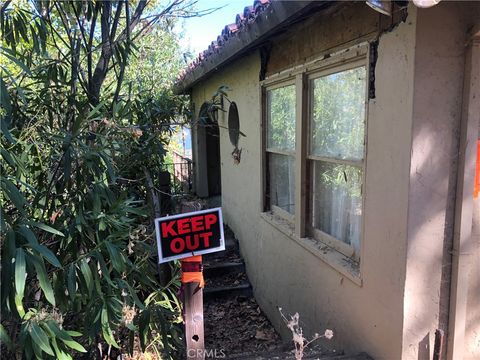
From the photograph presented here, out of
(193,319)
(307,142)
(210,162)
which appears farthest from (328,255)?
(210,162)

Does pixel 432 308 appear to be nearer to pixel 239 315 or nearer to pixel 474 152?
pixel 474 152

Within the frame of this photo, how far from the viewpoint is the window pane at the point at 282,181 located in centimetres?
402

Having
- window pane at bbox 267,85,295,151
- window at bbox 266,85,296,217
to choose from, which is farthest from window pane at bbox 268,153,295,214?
window pane at bbox 267,85,295,151

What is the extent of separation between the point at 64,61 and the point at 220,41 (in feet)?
7.01

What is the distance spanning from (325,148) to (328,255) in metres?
0.81

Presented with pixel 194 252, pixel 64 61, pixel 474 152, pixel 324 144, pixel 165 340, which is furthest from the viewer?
pixel 324 144

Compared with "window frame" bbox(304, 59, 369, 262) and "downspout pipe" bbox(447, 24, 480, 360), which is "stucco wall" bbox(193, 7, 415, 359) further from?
"downspout pipe" bbox(447, 24, 480, 360)

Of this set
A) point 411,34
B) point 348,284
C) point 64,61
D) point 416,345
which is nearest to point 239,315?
point 348,284

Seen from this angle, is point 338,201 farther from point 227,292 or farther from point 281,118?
point 227,292

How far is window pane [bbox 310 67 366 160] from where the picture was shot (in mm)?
2727

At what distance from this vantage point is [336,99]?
119 inches

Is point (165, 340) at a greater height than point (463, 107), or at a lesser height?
lesser

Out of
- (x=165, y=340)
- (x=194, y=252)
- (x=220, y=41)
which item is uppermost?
(x=220, y=41)

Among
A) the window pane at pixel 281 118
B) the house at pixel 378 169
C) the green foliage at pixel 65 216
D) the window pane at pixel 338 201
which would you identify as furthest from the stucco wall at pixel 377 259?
the green foliage at pixel 65 216
